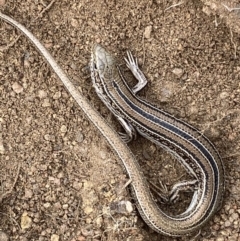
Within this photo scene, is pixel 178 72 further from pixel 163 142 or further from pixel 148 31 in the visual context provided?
pixel 163 142

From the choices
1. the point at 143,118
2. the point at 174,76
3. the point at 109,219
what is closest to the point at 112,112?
the point at 143,118

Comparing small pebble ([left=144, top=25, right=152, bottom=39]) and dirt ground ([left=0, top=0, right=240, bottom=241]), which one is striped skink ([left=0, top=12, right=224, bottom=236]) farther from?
small pebble ([left=144, top=25, right=152, bottom=39])

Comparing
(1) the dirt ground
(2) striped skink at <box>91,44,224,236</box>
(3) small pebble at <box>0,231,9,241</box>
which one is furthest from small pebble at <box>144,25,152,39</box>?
(3) small pebble at <box>0,231,9,241</box>

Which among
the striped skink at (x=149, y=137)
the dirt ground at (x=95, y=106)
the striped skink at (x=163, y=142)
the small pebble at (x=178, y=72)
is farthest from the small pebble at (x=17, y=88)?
the small pebble at (x=178, y=72)

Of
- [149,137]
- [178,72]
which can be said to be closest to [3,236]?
[149,137]

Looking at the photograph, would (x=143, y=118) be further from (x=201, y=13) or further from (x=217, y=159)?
(x=201, y=13)

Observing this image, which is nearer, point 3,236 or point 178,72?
point 3,236
